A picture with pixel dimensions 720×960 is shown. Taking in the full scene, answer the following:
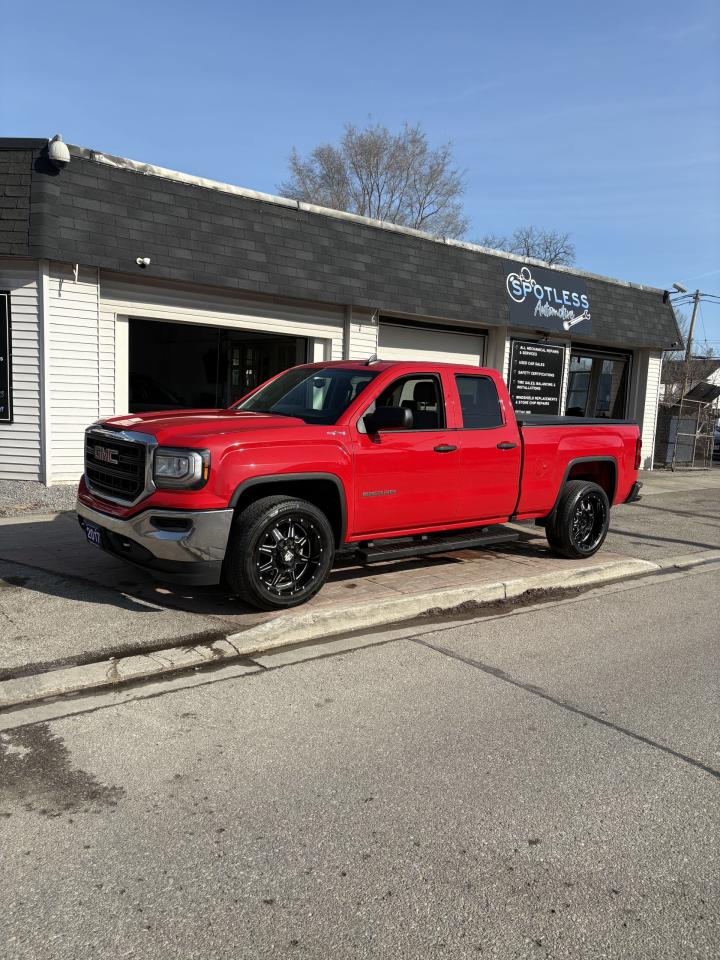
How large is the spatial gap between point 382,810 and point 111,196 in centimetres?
941

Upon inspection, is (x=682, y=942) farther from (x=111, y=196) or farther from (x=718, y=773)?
(x=111, y=196)

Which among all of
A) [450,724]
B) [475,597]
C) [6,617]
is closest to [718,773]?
[450,724]

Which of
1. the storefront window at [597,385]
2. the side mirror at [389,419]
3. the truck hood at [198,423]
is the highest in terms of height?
the storefront window at [597,385]

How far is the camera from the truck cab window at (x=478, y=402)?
23.1ft

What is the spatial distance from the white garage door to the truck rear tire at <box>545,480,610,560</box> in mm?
7189

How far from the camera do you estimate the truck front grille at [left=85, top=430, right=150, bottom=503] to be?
217 inches

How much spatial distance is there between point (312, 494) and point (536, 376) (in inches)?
487

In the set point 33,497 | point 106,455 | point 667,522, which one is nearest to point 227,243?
point 33,497

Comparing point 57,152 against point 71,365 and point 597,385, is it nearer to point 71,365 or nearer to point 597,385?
point 71,365

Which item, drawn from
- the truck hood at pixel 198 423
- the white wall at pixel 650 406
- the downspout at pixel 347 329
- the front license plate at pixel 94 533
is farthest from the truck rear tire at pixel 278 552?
the white wall at pixel 650 406

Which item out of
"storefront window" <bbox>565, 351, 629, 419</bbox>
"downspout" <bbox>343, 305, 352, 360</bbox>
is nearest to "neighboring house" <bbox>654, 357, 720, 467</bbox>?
"storefront window" <bbox>565, 351, 629, 419</bbox>

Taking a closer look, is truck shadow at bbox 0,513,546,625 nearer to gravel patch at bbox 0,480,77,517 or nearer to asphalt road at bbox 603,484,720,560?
gravel patch at bbox 0,480,77,517

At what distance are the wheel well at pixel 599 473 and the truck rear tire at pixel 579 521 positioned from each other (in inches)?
5.9

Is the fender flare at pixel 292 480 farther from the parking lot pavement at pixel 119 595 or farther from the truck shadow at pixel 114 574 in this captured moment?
the parking lot pavement at pixel 119 595
